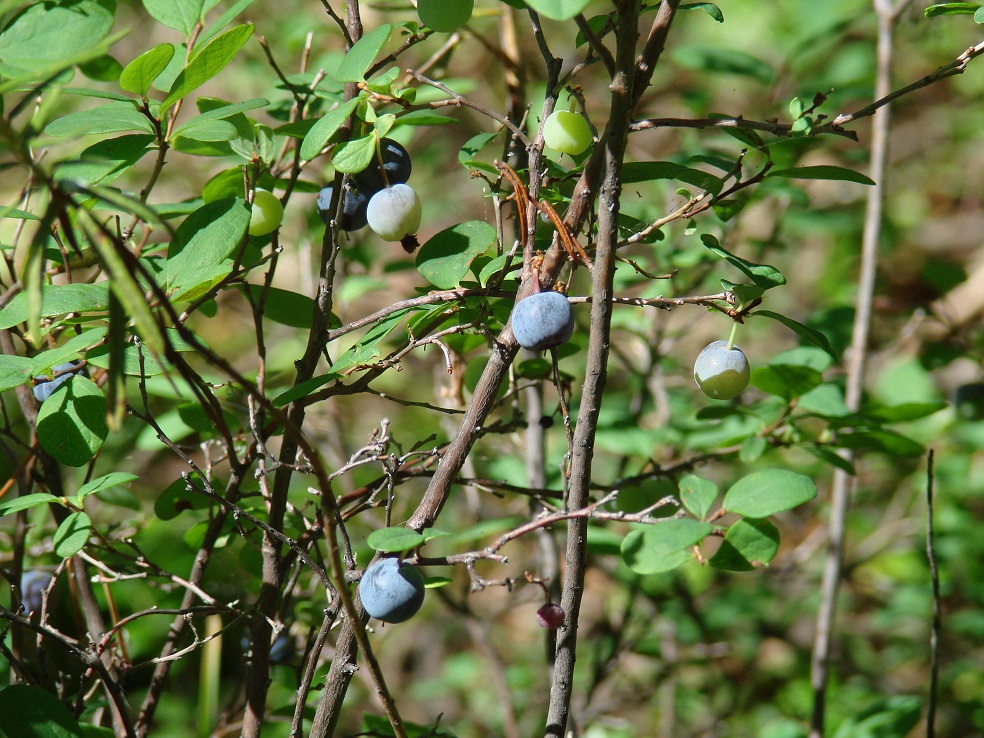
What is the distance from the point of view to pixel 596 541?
121cm

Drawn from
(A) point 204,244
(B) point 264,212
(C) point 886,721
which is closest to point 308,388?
(A) point 204,244

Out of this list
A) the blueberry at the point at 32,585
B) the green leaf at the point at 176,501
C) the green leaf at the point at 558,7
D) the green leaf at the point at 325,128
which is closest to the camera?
the green leaf at the point at 558,7

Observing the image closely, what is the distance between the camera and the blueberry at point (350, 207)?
927mm

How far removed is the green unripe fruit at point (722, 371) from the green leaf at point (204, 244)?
482mm

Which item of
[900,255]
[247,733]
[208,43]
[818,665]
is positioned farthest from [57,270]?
[900,255]

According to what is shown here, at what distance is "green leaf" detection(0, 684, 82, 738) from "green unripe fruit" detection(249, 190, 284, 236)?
1.76 ft

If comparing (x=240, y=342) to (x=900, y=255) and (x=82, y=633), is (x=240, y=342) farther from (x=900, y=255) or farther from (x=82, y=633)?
(x=900, y=255)

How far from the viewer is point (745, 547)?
34.8 inches

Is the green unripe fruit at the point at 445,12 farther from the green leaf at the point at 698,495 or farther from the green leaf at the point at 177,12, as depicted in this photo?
the green leaf at the point at 698,495

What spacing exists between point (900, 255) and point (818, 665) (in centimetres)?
318

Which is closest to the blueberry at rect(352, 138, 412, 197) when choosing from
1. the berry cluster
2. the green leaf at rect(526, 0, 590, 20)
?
the berry cluster

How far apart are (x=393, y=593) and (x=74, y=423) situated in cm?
37

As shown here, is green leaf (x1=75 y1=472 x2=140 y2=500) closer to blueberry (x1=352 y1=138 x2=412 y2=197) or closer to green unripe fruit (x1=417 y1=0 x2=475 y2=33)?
blueberry (x1=352 y1=138 x2=412 y2=197)

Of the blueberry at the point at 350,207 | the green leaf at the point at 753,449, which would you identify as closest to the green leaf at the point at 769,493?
the green leaf at the point at 753,449
